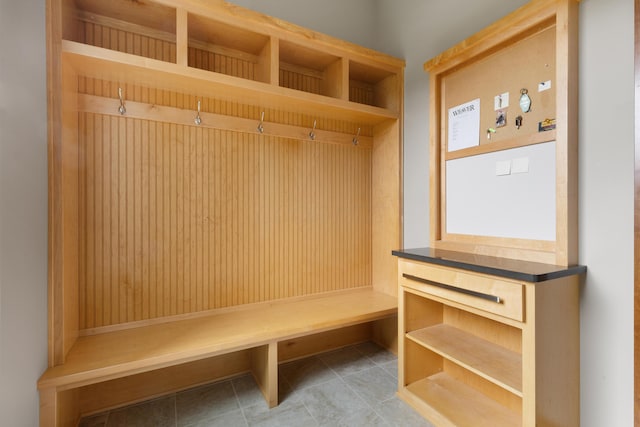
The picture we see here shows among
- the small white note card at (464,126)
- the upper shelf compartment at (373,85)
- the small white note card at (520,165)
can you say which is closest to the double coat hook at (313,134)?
the upper shelf compartment at (373,85)

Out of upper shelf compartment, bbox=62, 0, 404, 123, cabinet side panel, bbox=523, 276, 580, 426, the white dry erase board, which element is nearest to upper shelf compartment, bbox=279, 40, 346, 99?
upper shelf compartment, bbox=62, 0, 404, 123

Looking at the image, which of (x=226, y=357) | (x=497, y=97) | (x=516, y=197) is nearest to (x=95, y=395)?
(x=226, y=357)

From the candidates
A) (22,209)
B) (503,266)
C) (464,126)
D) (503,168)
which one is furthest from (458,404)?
(22,209)

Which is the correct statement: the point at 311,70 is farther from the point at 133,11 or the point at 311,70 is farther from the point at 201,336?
the point at 201,336

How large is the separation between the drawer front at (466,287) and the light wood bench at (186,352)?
49cm

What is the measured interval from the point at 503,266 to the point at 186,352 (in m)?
1.65

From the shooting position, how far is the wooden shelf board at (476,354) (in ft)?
4.70

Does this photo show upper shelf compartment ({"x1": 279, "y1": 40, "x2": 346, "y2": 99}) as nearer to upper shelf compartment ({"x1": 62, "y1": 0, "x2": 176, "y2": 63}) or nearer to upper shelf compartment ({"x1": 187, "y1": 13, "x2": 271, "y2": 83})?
upper shelf compartment ({"x1": 187, "y1": 13, "x2": 271, "y2": 83})

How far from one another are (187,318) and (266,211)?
916 mm

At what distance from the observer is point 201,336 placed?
69.7 inches

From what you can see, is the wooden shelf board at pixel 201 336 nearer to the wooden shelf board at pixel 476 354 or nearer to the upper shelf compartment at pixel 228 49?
the wooden shelf board at pixel 476 354

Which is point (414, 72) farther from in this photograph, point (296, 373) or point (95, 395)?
point (95, 395)

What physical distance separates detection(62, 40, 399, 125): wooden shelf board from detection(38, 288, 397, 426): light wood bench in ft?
4.88

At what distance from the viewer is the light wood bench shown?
1452mm
